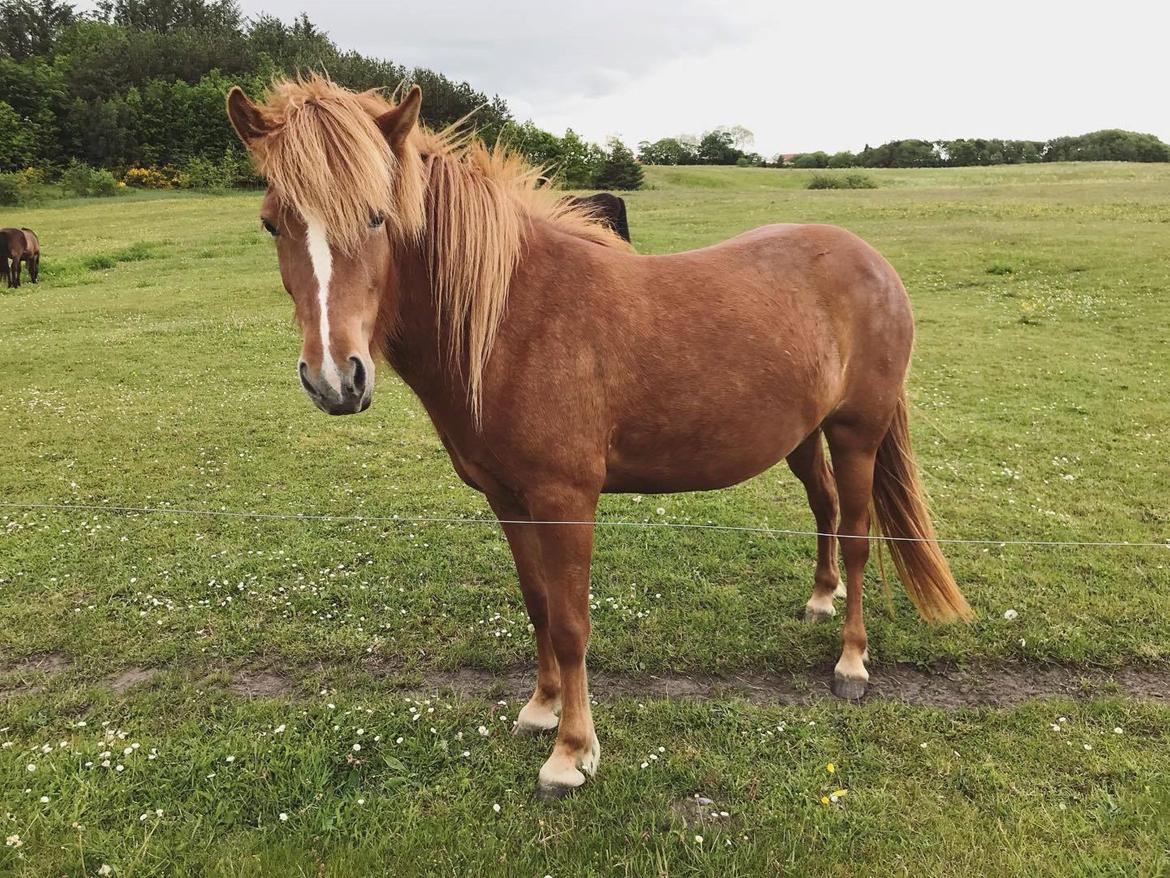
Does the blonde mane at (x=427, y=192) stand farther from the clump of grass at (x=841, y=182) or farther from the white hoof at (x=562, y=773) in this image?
the clump of grass at (x=841, y=182)

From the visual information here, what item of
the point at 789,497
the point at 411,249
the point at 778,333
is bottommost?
the point at 789,497

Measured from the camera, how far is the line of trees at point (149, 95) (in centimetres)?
4397

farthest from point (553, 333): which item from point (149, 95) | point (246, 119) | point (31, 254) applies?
point (149, 95)

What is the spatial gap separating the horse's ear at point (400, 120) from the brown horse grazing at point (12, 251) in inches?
883

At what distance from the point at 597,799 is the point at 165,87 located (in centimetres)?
6358

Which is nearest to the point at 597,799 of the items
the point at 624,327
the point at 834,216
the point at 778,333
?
the point at 624,327

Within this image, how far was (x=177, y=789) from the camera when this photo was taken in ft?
10.0

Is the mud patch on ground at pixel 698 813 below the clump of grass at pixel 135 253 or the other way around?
below

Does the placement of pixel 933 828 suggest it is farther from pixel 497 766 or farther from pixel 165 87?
pixel 165 87

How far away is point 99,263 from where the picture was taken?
21.5 meters

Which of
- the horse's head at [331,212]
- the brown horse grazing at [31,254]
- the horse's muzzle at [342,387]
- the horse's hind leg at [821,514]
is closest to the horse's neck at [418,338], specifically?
the horse's head at [331,212]

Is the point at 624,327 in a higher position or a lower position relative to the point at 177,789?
higher

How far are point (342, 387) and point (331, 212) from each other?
1.96 feet

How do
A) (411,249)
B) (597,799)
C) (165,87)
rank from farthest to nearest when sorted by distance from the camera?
1. (165,87)
2. (597,799)
3. (411,249)
